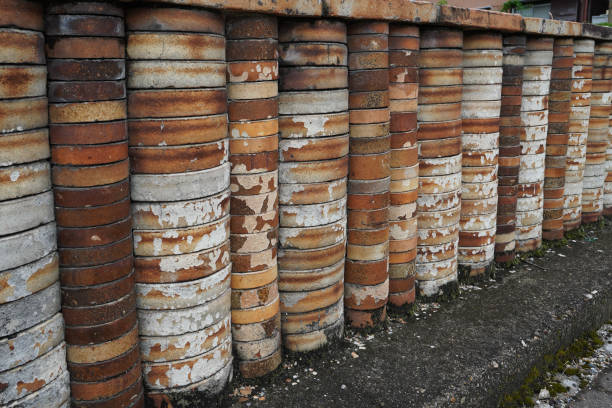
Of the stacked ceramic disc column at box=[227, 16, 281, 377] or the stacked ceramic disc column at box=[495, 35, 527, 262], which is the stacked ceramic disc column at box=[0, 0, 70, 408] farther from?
the stacked ceramic disc column at box=[495, 35, 527, 262]

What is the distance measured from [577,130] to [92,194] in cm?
610

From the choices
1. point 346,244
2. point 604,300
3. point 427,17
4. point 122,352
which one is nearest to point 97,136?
point 122,352

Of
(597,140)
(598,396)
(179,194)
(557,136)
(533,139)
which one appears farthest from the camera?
(597,140)

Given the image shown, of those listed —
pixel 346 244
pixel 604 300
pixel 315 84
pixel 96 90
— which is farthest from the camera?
pixel 604 300

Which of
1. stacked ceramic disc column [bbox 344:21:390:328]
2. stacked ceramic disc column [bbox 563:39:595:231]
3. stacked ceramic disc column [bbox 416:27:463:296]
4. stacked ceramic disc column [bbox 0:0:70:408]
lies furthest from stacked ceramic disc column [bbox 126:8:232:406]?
stacked ceramic disc column [bbox 563:39:595:231]

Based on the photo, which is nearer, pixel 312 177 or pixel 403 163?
pixel 312 177

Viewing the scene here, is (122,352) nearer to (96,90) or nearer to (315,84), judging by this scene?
(96,90)

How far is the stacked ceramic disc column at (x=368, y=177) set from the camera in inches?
156

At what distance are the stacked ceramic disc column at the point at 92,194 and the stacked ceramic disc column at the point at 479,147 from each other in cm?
347

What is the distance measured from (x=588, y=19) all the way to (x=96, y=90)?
16300 millimetres

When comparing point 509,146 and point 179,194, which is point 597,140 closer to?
point 509,146

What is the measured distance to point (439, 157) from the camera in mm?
4867

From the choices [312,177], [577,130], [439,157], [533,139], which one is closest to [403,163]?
[439,157]

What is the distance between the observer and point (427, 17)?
4.35 metres
